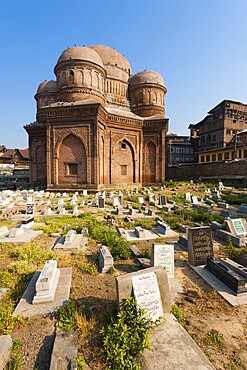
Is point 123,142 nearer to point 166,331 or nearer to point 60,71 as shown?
point 60,71

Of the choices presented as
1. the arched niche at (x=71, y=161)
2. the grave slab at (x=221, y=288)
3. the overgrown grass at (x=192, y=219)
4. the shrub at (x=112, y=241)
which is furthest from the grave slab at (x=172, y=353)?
the arched niche at (x=71, y=161)

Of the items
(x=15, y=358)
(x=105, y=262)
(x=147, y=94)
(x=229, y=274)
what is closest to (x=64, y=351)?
(x=15, y=358)

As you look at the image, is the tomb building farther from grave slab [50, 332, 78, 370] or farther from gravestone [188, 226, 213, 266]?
grave slab [50, 332, 78, 370]

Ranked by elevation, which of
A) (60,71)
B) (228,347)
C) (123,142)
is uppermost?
(60,71)

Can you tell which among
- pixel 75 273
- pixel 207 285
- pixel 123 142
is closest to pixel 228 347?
pixel 207 285

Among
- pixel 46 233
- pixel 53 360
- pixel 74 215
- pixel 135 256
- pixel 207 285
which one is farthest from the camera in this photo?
pixel 74 215

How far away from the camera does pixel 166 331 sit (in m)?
3.01

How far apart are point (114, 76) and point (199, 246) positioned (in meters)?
27.3

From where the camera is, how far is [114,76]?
89.5 feet

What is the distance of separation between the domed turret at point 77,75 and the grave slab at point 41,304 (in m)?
20.9

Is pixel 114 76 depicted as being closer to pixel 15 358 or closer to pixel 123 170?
pixel 123 170

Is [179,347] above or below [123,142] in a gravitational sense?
below

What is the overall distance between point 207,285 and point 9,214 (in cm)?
1099

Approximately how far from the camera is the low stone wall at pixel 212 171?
24734 mm
